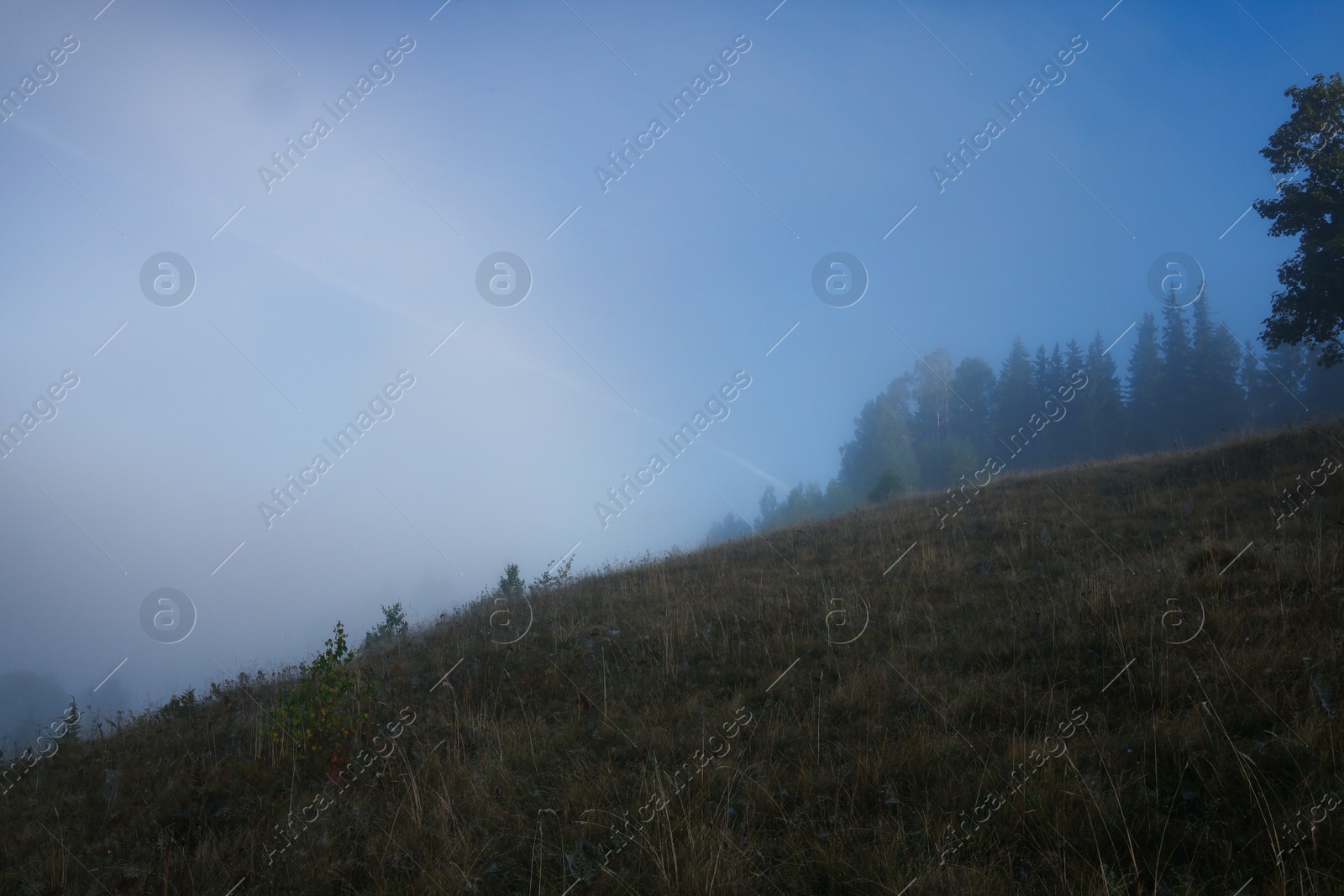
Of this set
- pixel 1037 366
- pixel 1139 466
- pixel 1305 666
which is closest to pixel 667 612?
pixel 1305 666

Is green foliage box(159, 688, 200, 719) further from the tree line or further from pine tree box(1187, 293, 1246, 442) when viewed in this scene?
pine tree box(1187, 293, 1246, 442)

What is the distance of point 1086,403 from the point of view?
4541 cm

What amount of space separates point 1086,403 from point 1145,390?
A: 805 cm

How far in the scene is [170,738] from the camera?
244 inches

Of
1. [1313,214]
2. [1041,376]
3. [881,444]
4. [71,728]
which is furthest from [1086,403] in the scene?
[71,728]

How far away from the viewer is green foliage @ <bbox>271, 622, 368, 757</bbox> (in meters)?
5.19

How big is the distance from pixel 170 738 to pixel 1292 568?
11.8 meters

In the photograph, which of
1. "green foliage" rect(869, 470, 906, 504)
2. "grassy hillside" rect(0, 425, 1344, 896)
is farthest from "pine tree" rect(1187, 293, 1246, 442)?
"grassy hillside" rect(0, 425, 1344, 896)

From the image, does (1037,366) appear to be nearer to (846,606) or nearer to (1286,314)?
(1286,314)

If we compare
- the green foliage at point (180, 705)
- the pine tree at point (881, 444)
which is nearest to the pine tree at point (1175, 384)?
the pine tree at point (881, 444)

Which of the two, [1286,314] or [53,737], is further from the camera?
[1286,314]

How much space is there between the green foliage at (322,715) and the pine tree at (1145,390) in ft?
170

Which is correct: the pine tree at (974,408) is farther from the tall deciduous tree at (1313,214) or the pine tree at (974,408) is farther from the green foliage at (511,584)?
the green foliage at (511,584)

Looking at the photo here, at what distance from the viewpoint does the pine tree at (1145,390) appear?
45938 millimetres
